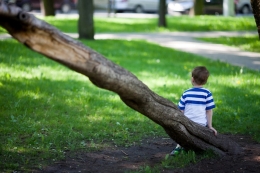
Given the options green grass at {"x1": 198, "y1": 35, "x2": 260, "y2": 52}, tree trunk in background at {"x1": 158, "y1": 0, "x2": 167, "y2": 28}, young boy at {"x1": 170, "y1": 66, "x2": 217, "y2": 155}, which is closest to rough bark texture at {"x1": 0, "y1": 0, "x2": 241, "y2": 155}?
young boy at {"x1": 170, "y1": 66, "x2": 217, "y2": 155}

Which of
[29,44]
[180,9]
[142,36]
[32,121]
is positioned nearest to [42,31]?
[29,44]

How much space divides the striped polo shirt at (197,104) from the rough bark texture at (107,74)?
0.20 m

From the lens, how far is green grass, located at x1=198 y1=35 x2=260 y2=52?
584 inches

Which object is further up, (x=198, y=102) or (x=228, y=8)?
(x=228, y=8)

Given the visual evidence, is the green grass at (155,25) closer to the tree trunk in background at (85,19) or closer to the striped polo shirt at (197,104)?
the tree trunk in background at (85,19)

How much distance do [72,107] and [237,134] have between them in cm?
269

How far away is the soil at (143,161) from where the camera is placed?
17.5 ft

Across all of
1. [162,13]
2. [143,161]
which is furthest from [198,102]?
[162,13]

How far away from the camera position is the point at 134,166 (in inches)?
220

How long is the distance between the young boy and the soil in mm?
388

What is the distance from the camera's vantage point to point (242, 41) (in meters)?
16.4

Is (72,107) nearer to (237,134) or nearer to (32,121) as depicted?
(32,121)

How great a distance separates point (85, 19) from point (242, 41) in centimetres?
540

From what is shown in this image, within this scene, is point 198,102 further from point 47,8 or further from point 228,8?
point 228,8
